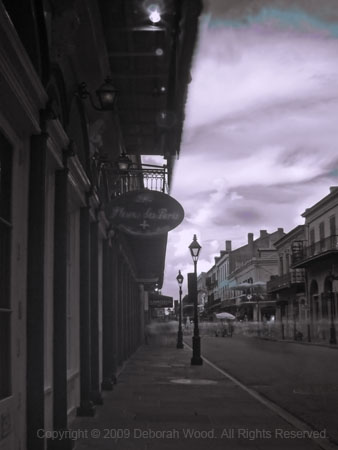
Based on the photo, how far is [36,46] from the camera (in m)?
5.39

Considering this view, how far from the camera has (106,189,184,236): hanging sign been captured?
808 centimetres

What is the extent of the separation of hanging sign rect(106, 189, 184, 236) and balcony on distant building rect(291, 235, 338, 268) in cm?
3279

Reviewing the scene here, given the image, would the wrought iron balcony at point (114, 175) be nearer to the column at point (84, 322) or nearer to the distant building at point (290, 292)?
the column at point (84, 322)

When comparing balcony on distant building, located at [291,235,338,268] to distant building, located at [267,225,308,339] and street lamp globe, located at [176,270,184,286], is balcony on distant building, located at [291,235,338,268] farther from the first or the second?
street lamp globe, located at [176,270,184,286]

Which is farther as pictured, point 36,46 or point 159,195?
point 159,195

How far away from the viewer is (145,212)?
26.9 ft

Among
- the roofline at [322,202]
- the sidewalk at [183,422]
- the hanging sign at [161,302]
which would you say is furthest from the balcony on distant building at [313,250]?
the sidewalk at [183,422]

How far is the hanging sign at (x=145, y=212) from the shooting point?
8.08 meters

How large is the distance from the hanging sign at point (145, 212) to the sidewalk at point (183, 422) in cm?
249

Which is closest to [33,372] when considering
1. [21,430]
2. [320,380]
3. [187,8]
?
[21,430]

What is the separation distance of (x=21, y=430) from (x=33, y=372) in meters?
0.46

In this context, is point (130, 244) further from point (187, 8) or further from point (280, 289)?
point (280, 289)

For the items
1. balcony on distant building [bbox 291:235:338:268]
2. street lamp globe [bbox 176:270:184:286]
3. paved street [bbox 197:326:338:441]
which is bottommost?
paved street [bbox 197:326:338:441]

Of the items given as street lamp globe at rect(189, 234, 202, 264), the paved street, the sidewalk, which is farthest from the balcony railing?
the sidewalk
